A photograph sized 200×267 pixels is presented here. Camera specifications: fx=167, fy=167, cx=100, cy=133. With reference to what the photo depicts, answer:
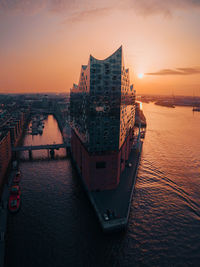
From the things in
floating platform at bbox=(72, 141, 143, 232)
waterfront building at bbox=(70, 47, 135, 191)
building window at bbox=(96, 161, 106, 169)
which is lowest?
floating platform at bbox=(72, 141, 143, 232)

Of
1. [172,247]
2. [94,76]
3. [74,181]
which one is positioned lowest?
[172,247]

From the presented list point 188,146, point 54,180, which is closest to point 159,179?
point 54,180

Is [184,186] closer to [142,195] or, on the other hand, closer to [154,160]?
[142,195]

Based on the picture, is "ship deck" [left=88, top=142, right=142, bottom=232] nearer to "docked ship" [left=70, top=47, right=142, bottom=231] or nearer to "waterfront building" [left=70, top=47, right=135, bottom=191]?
"docked ship" [left=70, top=47, right=142, bottom=231]

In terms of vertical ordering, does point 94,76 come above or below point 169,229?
above

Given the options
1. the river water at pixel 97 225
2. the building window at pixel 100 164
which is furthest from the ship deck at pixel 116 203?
the building window at pixel 100 164

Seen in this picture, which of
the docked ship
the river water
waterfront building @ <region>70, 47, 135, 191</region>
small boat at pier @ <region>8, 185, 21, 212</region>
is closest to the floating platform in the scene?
the docked ship

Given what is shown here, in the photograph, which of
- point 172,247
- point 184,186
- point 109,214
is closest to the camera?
point 172,247

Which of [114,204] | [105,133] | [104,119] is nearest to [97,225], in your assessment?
[114,204]
